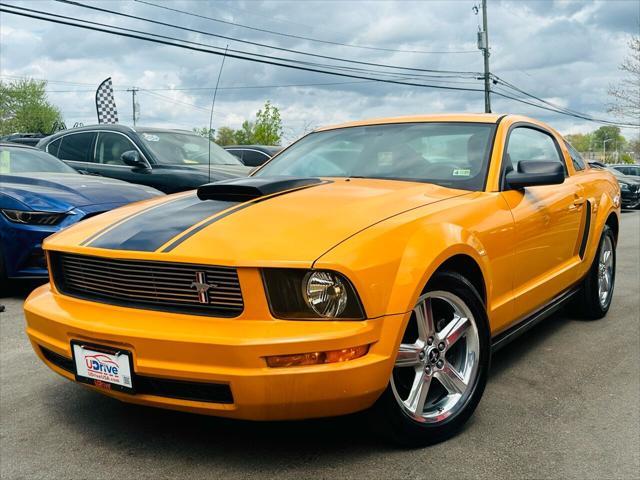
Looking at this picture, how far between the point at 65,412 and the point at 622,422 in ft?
8.44

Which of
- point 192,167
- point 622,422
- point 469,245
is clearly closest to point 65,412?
point 469,245

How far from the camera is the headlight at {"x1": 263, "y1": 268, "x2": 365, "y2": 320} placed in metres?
2.29

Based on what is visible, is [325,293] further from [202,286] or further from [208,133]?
[208,133]

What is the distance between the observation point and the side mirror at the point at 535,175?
11.0 ft

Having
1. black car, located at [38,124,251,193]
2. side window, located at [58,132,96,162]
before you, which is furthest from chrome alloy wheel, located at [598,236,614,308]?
side window, located at [58,132,96,162]

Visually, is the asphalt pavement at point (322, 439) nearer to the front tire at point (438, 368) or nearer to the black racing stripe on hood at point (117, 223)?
the front tire at point (438, 368)

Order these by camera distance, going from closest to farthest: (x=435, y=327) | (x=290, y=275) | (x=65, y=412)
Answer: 1. (x=290, y=275)
2. (x=435, y=327)
3. (x=65, y=412)

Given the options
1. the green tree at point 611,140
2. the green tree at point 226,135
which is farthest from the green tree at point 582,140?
the green tree at point 226,135

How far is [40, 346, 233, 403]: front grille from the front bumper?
0.06 ft

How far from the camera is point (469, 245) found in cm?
282

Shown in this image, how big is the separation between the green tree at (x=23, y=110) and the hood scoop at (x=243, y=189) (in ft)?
219

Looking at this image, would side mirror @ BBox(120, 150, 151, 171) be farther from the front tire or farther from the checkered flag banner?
the checkered flag banner

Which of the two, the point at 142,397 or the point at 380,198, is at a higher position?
the point at 380,198

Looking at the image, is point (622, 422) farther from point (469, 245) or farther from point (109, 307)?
point (109, 307)
